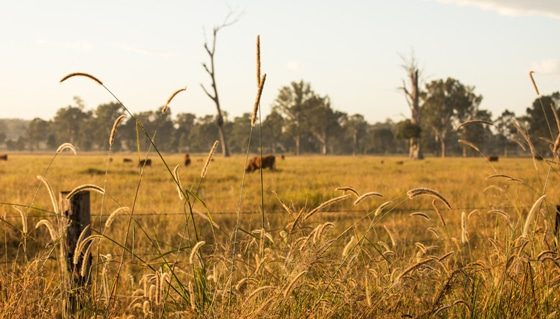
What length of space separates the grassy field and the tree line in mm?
60445

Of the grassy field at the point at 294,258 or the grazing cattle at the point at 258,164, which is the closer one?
the grassy field at the point at 294,258

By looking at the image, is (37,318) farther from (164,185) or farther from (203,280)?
(164,185)

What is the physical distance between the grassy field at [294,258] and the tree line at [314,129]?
198 ft

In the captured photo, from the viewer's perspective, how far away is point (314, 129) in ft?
307

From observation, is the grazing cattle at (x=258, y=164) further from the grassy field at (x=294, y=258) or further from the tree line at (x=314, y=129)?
the tree line at (x=314, y=129)

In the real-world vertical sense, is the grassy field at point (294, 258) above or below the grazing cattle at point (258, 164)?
below

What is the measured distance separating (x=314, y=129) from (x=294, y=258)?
9039 cm

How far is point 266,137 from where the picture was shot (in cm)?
10769

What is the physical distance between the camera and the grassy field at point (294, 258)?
9.55 ft

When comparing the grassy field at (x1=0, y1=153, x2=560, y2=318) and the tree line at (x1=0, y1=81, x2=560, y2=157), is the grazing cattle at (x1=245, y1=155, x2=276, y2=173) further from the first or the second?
the tree line at (x1=0, y1=81, x2=560, y2=157)

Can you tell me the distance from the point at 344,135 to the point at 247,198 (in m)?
107

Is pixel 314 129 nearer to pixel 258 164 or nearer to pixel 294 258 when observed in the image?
pixel 258 164

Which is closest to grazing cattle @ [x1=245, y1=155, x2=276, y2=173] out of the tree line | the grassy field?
the grassy field

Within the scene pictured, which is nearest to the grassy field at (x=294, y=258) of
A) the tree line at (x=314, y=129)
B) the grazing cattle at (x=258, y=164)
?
the grazing cattle at (x=258, y=164)
